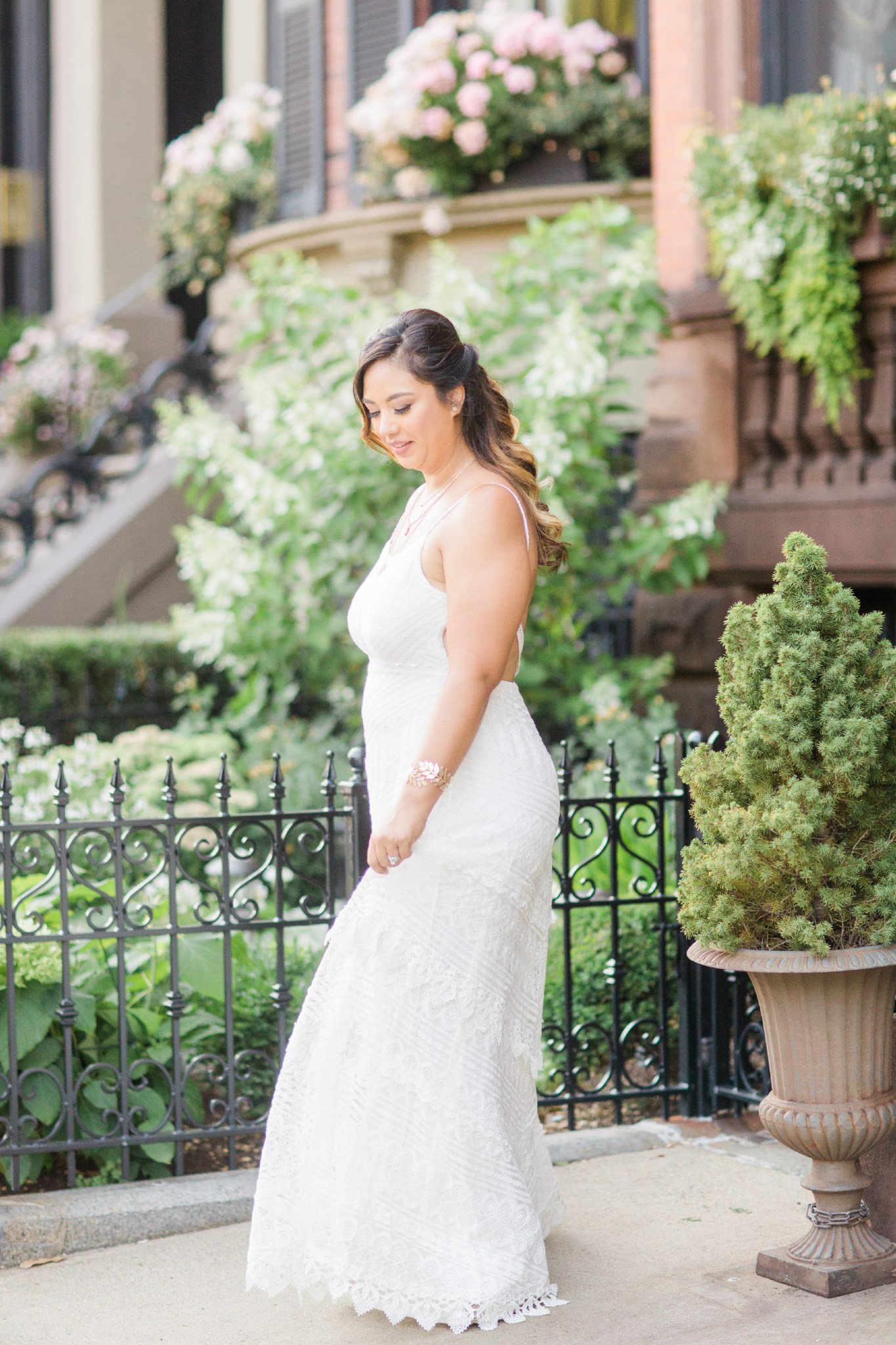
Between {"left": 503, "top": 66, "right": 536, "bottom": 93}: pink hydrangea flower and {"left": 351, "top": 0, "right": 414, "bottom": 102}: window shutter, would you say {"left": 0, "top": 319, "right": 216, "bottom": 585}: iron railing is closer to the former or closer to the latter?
{"left": 351, "top": 0, "right": 414, "bottom": 102}: window shutter

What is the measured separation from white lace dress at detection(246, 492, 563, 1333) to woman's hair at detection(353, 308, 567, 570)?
0.28 meters

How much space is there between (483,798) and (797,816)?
0.68 meters

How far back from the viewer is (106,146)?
1337cm

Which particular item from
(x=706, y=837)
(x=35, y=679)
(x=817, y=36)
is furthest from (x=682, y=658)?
(x=706, y=837)

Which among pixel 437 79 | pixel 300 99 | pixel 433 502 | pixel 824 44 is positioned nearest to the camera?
pixel 433 502

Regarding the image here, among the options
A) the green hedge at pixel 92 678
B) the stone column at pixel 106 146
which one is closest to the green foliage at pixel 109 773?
the green hedge at pixel 92 678

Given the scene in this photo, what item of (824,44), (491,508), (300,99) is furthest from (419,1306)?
(300,99)

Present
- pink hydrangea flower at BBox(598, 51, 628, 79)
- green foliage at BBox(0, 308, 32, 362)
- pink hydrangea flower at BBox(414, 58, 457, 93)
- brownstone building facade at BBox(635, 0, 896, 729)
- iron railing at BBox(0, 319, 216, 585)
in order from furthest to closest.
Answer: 1. green foliage at BBox(0, 308, 32, 362)
2. iron railing at BBox(0, 319, 216, 585)
3. pink hydrangea flower at BBox(598, 51, 628, 79)
4. pink hydrangea flower at BBox(414, 58, 457, 93)
5. brownstone building facade at BBox(635, 0, 896, 729)

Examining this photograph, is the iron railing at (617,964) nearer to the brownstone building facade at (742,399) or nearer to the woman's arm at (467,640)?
the woman's arm at (467,640)

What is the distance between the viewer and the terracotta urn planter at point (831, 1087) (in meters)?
3.38

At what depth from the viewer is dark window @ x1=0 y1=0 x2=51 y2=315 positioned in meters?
14.0

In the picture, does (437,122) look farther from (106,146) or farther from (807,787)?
(807,787)

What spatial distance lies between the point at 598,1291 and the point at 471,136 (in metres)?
6.72

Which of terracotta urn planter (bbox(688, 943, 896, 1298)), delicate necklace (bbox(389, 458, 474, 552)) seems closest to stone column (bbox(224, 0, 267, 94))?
delicate necklace (bbox(389, 458, 474, 552))
